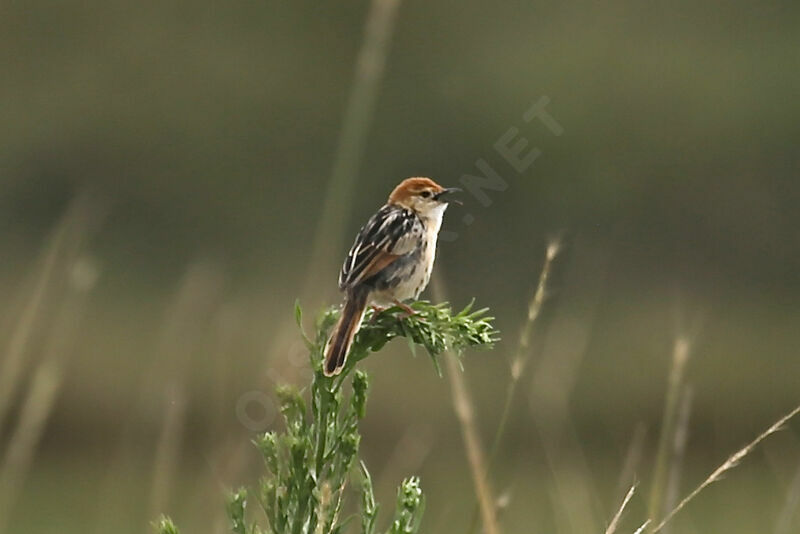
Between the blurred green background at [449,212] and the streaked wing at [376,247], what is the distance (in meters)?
6.02

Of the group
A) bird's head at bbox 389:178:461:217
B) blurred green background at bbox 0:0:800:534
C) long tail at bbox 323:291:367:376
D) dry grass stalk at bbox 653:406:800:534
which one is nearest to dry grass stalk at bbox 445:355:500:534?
long tail at bbox 323:291:367:376

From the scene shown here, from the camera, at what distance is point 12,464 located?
12.9ft

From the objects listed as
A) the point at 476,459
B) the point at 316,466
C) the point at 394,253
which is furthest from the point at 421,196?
the point at 316,466

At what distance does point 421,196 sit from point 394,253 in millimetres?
606

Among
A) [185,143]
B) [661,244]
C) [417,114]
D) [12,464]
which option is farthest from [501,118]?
[12,464]

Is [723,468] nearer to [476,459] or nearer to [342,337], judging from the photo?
[476,459]

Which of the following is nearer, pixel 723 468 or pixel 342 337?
pixel 342 337

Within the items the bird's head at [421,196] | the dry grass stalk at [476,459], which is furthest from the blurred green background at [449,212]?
the dry grass stalk at [476,459]

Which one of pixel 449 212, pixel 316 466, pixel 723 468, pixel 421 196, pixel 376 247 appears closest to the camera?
pixel 316 466

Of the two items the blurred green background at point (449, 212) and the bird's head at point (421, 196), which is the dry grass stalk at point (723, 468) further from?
the blurred green background at point (449, 212)

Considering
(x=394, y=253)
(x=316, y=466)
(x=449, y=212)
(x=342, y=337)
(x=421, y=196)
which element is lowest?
(x=316, y=466)

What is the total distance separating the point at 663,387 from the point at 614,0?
8.25m

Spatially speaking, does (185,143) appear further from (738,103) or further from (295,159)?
(738,103)

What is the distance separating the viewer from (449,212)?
562 inches
